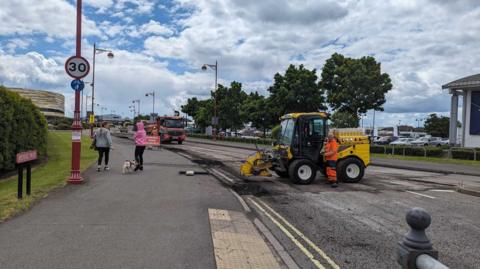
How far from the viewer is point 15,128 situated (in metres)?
15.5

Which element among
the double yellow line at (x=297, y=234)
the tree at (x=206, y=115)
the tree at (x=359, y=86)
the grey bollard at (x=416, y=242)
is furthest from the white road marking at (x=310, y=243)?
the tree at (x=206, y=115)

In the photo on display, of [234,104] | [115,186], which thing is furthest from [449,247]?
[234,104]

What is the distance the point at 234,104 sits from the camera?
2667 inches

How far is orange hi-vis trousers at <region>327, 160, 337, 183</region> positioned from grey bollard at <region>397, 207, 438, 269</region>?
1178 centimetres

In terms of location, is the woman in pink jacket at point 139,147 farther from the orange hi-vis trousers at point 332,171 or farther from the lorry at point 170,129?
the lorry at point 170,129

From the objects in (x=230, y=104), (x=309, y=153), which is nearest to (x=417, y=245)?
(x=309, y=153)

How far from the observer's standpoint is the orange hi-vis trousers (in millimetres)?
14445

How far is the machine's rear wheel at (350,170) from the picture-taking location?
15.3m

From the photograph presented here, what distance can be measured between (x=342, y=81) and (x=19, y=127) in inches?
1322

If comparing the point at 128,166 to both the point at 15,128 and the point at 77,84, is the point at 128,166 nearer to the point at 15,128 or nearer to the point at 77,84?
the point at 77,84

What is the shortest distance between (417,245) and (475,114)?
138 ft

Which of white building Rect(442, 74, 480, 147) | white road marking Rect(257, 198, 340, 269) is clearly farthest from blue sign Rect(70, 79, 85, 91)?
white building Rect(442, 74, 480, 147)

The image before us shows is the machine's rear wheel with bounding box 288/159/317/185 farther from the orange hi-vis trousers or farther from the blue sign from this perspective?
the blue sign

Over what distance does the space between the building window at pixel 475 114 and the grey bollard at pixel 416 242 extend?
41.2m
